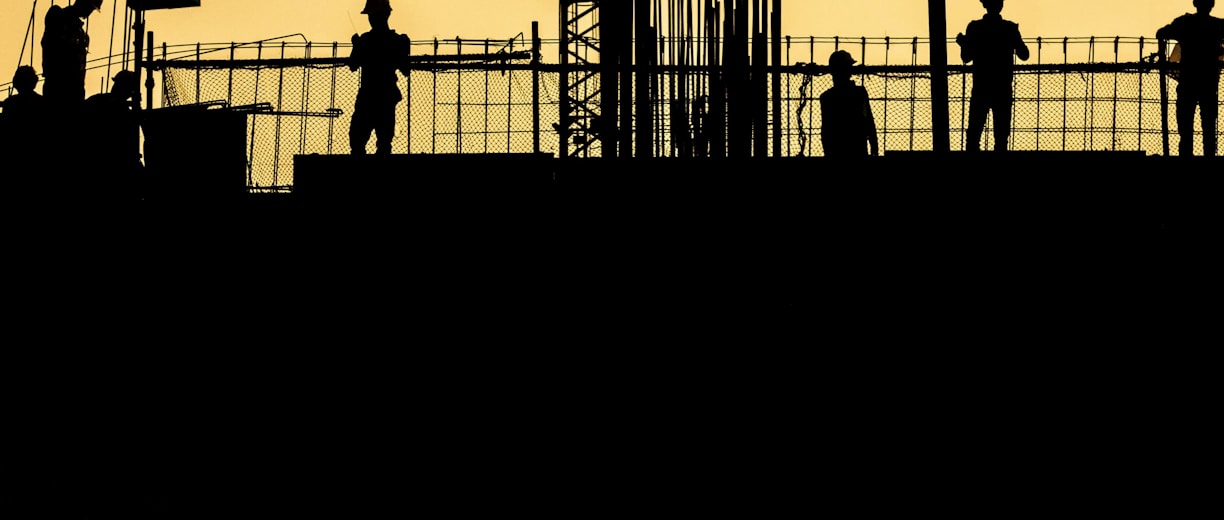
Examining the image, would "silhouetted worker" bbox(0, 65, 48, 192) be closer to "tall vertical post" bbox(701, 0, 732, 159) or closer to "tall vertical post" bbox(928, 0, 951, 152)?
"tall vertical post" bbox(701, 0, 732, 159)

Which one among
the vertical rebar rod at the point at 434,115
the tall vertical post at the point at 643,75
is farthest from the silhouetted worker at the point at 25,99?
A: the tall vertical post at the point at 643,75

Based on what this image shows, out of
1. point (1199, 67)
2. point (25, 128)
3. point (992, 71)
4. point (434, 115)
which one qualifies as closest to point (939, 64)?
point (992, 71)

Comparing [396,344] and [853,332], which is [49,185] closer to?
[396,344]

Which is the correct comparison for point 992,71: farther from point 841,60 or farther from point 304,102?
point 304,102

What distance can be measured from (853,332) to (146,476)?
383cm

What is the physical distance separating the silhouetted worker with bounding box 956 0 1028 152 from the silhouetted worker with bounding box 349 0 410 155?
12.0ft

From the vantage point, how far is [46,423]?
31.6ft

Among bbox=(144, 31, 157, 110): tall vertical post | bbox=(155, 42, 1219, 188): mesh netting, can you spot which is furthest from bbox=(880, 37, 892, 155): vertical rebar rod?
bbox=(144, 31, 157, 110): tall vertical post

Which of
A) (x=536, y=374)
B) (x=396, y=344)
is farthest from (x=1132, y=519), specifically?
(x=396, y=344)

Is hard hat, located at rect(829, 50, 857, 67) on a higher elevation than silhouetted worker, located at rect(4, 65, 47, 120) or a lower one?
higher

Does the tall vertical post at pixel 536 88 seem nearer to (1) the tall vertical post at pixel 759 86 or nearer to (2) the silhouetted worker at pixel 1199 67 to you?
(1) the tall vertical post at pixel 759 86

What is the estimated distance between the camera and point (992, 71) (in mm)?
11680

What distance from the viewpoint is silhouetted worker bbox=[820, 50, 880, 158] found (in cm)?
1239

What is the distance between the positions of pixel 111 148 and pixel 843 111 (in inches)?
190
